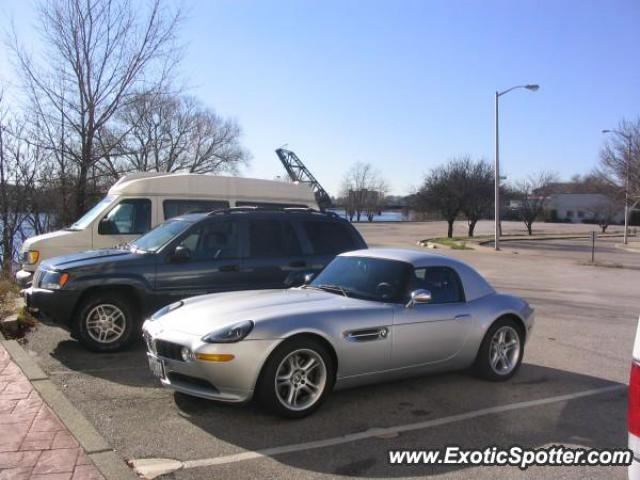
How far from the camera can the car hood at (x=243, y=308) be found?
4938 millimetres

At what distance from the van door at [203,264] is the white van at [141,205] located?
2.82m

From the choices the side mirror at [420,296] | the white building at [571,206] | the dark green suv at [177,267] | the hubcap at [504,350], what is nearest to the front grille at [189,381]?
the side mirror at [420,296]

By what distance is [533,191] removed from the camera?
205 feet

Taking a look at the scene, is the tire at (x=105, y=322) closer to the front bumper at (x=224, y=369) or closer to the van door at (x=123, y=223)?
the front bumper at (x=224, y=369)

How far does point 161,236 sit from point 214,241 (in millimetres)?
690

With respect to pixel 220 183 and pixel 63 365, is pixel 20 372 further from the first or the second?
pixel 220 183

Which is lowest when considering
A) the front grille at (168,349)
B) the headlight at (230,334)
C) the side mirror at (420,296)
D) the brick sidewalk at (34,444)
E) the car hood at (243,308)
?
Result: the brick sidewalk at (34,444)

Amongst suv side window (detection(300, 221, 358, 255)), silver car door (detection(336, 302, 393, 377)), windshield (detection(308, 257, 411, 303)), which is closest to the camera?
silver car door (detection(336, 302, 393, 377))

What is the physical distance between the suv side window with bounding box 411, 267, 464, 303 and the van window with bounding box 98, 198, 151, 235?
5.75 meters

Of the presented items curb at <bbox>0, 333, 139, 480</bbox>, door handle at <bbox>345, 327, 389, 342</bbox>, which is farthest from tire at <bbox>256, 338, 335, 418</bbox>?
curb at <bbox>0, 333, 139, 480</bbox>

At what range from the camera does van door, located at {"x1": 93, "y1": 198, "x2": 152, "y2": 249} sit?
9.82 metres

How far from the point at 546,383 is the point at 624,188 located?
38835 mm

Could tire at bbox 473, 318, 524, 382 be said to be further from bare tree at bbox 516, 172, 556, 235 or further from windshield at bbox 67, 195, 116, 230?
bare tree at bbox 516, 172, 556, 235

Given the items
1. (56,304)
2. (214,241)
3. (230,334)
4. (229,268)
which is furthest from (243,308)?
(56,304)
